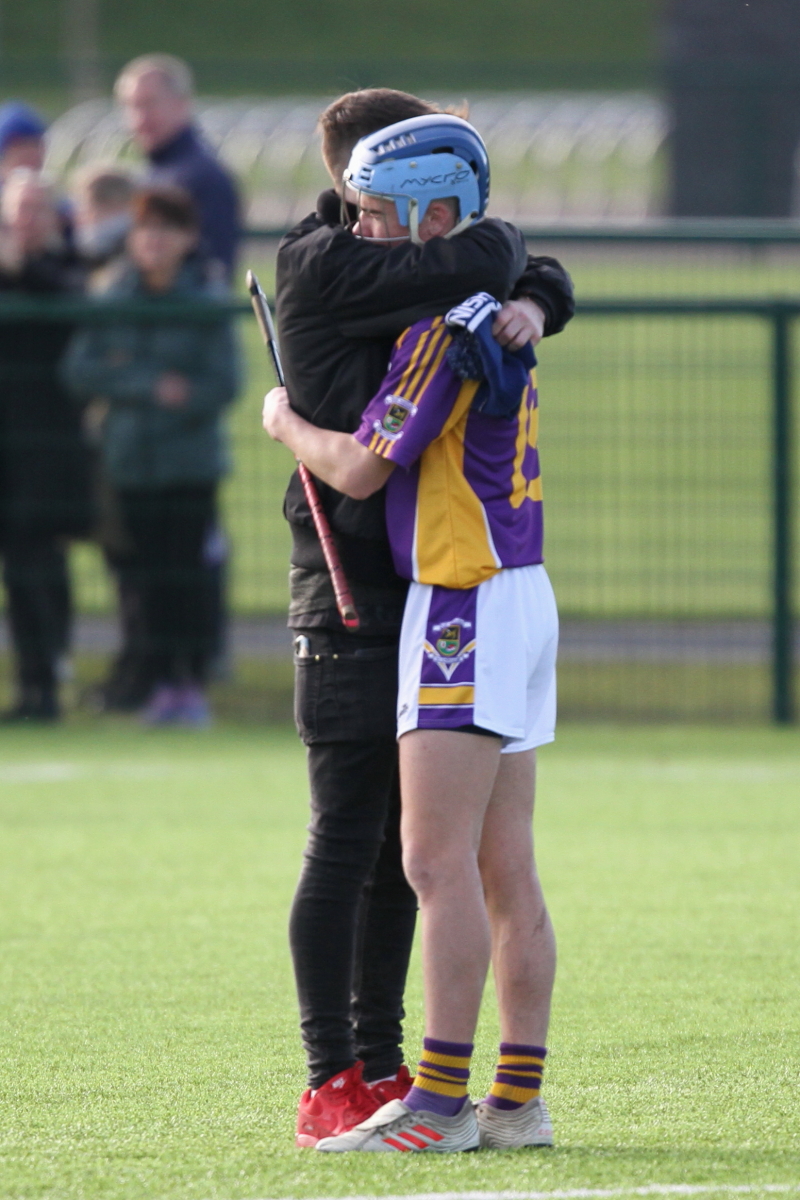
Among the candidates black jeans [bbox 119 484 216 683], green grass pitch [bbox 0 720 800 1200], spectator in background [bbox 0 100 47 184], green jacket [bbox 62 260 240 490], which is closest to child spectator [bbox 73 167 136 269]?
green jacket [bbox 62 260 240 490]

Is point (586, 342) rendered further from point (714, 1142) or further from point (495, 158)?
point (495, 158)

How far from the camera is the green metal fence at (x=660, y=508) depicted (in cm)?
886

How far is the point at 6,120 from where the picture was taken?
9984 millimetres

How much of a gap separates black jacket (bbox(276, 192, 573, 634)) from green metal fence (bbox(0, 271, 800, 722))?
5.36m

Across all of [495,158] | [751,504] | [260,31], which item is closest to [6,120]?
[751,504]

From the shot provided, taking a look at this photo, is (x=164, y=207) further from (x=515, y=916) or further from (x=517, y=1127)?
(x=517, y=1127)

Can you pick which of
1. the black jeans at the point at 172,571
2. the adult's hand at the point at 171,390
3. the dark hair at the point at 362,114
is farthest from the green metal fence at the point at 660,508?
the dark hair at the point at 362,114

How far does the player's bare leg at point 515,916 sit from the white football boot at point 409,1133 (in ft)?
0.57

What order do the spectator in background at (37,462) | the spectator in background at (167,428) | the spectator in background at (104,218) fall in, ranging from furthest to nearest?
the spectator in background at (104,218)
the spectator in background at (37,462)
the spectator in background at (167,428)

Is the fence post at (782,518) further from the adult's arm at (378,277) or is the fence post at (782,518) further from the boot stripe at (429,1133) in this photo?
the boot stripe at (429,1133)

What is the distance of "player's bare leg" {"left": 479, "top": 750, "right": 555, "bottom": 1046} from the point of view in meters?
3.34

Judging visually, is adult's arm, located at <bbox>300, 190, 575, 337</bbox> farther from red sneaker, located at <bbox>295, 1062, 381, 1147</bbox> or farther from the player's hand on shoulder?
red sneaker, located at <bbox>295, 1062, 381, 1147</bbox>

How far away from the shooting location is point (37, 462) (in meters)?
8.56

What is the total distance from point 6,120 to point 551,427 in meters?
3.33
